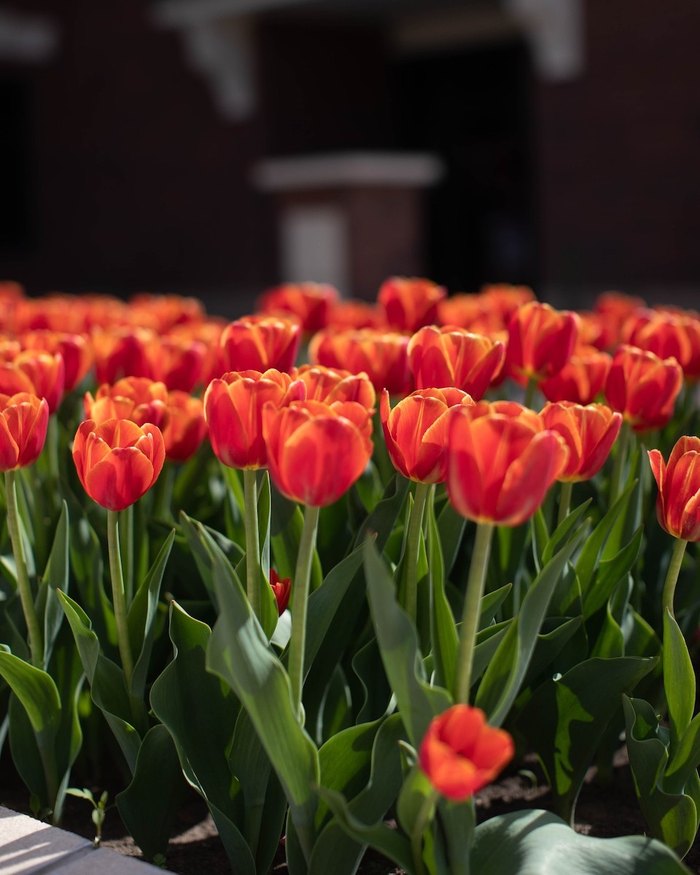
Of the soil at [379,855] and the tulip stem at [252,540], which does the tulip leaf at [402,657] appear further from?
the soil at [379,855]

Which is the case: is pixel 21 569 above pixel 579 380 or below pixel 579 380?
below

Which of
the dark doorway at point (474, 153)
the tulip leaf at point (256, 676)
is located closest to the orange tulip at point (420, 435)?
the tulip leaf at point (256, 676)

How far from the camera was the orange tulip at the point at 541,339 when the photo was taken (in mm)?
1872

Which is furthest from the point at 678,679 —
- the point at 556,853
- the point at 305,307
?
the point at 305,307

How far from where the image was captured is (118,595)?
4.71 feet

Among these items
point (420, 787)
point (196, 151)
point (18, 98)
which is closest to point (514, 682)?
point (420, 787)

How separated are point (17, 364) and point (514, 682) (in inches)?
38.4

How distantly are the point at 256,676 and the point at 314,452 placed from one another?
8.5 inches

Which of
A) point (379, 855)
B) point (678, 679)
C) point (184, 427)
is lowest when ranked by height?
point (379, 855)

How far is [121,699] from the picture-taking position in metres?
1.49

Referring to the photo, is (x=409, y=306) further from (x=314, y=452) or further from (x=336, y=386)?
(x=314, y=452)

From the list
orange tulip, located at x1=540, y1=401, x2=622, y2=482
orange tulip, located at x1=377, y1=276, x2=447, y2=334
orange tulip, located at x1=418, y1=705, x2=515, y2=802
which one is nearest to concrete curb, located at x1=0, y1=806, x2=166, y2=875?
orange tulip, located at x1=418, y1=705, x2=515, y2=802

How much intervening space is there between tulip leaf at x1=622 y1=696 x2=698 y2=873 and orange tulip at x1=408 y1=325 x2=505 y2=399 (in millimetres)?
442

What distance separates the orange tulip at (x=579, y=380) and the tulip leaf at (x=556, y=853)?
76 centimetres
